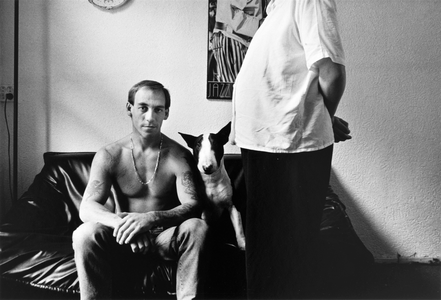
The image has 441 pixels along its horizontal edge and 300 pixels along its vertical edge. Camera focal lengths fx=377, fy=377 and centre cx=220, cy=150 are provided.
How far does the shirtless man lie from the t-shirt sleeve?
0.75m

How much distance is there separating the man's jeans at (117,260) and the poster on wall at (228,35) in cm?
83

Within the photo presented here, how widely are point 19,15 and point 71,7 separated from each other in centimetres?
24

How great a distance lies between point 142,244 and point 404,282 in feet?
3.77

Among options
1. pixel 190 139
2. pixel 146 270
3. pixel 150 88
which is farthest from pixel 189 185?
pixel 150 88

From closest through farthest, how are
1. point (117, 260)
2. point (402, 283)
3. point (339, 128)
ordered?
point (339, 128) → point (117, 260) → point (402, 283)

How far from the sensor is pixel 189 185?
56.3 inches

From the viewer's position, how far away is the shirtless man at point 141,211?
4.11 feet

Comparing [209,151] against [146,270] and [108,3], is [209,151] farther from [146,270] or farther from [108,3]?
[108,3]

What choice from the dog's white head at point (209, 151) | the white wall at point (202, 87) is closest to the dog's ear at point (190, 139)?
the dog's white head at point (209, 151)

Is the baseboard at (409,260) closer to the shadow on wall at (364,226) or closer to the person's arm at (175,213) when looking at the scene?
the shadow on wall at (364,226)

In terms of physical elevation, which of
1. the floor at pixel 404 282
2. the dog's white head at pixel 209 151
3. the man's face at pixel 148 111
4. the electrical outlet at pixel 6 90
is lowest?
the floor at pixel 404 282

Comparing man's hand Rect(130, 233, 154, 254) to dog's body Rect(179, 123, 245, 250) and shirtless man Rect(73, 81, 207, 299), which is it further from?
dog's body Rect(179, 123, 245, 250)

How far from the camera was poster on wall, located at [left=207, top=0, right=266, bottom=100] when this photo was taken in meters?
1.79

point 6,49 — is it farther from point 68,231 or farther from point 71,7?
point 68,231
